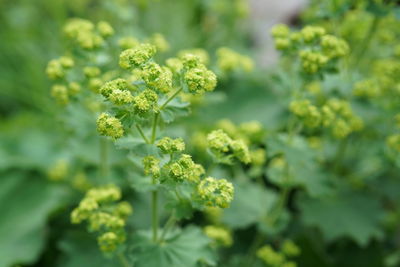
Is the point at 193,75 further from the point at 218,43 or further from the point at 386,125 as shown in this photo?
the point at 218,43

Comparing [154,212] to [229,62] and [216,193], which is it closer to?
[216,193]

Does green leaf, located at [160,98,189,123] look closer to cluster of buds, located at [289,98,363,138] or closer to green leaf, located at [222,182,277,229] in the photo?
cluster of buds, located at [289,98,363,138]

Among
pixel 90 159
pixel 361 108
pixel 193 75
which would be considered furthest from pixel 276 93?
pixel 193 75

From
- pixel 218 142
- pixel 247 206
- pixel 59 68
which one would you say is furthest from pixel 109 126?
pixel 247 206

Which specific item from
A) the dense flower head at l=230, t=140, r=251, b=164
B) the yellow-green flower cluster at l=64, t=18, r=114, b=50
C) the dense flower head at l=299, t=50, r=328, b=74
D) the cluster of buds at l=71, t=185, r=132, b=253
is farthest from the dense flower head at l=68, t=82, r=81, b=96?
the dense flower head at l=299, t=50, r=328, b=74

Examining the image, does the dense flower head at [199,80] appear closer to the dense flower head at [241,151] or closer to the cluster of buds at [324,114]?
the dense flower head at [241,151]

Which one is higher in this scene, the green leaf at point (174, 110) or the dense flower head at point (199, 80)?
the dense flower head at point (199, 80)

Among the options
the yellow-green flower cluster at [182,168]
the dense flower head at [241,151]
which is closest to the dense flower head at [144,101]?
the yellow-green flower cluster at [182,168]
